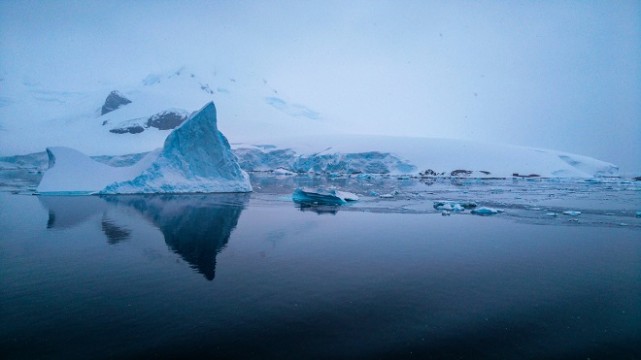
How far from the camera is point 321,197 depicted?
1914cm

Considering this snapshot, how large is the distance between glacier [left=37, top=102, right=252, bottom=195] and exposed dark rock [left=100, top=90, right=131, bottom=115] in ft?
269

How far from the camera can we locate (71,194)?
21297mm

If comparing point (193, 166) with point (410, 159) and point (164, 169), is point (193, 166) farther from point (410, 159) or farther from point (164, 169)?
point (410, 159)

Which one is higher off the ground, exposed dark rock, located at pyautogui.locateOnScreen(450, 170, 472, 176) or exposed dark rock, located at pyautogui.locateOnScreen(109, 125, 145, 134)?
exposed dark rock, located at pyautogui.locateOnScreen(109, 125, 145, 134)

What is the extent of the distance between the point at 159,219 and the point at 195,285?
801 cm

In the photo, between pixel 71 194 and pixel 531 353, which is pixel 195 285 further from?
pixel 71 194

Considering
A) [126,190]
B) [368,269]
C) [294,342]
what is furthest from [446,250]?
[126,190]

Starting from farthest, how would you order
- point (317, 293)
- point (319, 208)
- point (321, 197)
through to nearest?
point (321, 197) < point (319, 208) < point (317, 293)

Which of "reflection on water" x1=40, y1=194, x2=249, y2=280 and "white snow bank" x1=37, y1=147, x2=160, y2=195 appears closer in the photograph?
"reflection on water" x1=40, y1=194, x2=249, y2=280

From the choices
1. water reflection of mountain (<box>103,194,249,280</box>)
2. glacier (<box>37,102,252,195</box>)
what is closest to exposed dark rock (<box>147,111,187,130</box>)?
glacier (<box>37,102,252,195</box>)

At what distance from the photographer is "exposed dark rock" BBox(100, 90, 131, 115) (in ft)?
307

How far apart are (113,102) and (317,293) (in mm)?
105055

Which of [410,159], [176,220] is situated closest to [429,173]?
[410,159]

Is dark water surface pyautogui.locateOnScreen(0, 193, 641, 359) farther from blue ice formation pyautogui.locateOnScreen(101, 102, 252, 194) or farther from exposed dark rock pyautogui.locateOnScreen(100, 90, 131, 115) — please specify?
exposed dark rock pyautogui.locateOnScreen(100, 90, 131, 115)
